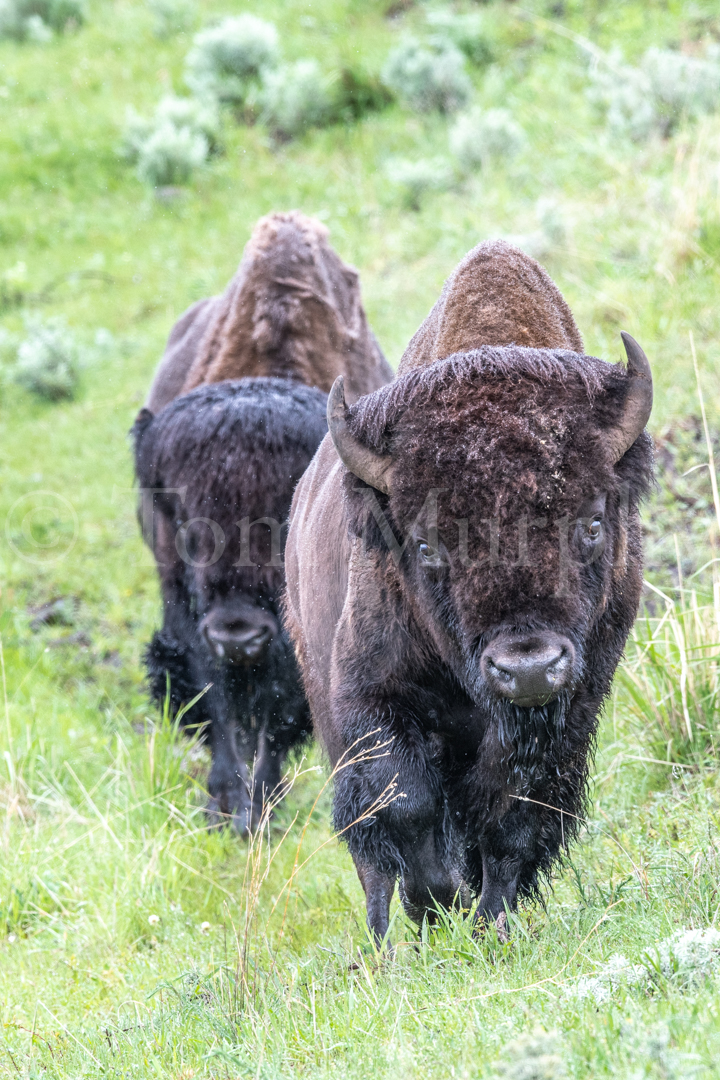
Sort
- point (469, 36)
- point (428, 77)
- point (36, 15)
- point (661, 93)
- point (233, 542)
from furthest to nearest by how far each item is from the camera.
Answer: point (36, 15)
point (469, 36)
point (428, 77)
point (661, 93)
point (233, 542)

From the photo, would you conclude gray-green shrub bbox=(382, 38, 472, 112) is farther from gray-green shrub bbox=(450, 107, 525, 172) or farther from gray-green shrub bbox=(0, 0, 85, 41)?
gray-green shrub bbox=(0, 0, 85, 41)

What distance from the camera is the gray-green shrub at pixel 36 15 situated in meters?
20.8

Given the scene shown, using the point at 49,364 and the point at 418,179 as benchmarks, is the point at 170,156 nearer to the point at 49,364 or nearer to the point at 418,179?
the point at 418,179

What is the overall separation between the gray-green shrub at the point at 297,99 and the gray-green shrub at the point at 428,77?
0.89 m

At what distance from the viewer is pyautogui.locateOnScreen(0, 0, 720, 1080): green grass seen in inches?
129

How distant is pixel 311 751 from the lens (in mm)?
6852

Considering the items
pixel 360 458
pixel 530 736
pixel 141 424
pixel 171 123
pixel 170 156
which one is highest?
pixel 360 458

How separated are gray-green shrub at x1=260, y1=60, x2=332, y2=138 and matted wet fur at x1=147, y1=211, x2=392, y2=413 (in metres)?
9.30

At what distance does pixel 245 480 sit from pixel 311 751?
5.36 feet

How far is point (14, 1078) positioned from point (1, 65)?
62.5ft

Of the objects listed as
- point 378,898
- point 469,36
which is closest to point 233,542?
point 378,898

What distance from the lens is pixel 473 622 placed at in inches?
135

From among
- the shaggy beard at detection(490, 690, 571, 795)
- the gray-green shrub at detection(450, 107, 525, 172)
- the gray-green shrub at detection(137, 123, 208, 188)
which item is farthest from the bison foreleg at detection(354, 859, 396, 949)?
the gray-green shrub at detection(137, 123, 208, 188)

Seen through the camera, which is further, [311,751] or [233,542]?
[311,751]
